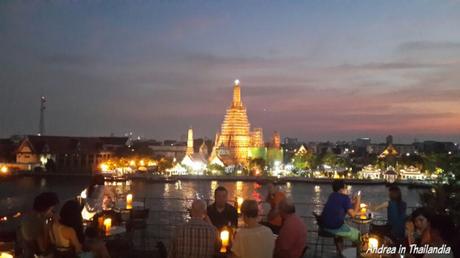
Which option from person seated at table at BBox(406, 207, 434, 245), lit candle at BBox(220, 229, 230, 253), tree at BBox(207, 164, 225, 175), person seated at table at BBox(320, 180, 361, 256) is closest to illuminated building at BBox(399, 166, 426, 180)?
tree at BBox(207, 164, 225, 175)

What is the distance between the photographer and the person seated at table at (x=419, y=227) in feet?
14.9

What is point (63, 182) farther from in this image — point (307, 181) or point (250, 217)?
point (250, 217)

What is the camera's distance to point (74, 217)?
4.90 m

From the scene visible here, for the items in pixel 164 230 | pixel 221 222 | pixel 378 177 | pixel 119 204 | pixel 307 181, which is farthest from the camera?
pixel 378 177

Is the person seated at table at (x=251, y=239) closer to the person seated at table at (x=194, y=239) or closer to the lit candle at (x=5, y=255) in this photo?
the person seated at table at (x=194, y=239)

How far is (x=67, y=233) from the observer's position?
4820mm

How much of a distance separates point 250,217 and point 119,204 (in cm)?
473

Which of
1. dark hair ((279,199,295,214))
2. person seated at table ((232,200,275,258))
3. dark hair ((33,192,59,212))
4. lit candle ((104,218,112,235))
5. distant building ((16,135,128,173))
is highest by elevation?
distant building ((16,135,128,173))

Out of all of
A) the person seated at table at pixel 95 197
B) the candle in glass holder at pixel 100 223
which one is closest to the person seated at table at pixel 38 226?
the candle in glass holder at pixel 100 223

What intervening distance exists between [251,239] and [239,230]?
5.8 inches

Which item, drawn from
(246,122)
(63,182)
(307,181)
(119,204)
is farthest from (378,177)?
(119,204)

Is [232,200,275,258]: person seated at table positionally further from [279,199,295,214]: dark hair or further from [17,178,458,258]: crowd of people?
[279,199,295,214]: dark hair

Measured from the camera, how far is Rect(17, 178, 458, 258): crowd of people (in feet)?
13.9

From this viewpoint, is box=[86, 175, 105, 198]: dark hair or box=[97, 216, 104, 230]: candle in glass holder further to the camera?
box=[86, 175, 105, 198]: dark hair
